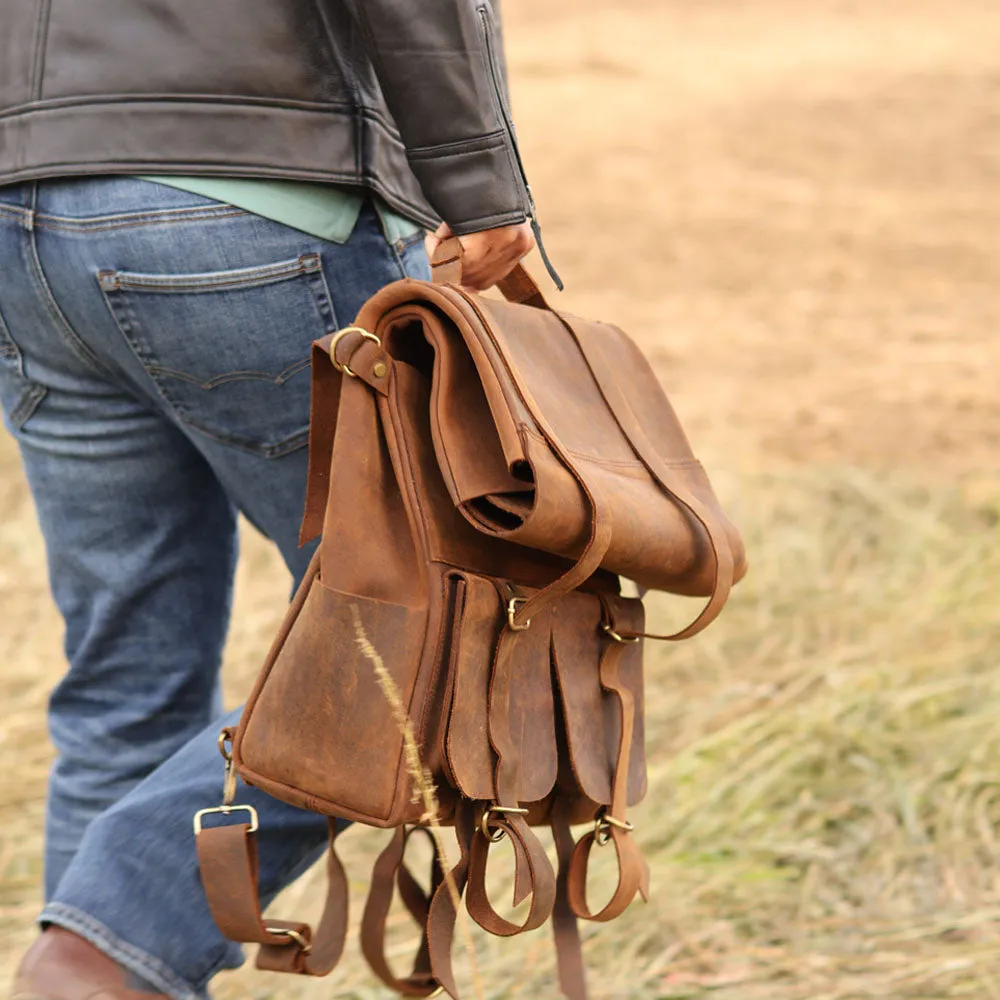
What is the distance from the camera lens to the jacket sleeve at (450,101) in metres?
1.33

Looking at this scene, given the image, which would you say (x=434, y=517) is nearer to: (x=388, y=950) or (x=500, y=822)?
(x=500, y=822)

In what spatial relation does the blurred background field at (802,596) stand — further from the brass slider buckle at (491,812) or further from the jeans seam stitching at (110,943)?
the brass slider buckle at (491,812)

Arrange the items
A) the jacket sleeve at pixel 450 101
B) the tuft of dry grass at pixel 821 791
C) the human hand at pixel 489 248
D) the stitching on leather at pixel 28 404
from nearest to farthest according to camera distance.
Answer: the jacket sleeve at pixel 450 101
the human hand at pixel 489 248
the stitching on leather at pixel 28 404
the tuft of dry grass at pixel 821 791

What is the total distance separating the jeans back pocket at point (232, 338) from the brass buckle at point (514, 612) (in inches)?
11.4

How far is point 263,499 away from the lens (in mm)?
1534

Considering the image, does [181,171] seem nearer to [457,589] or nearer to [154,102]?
[154,102]

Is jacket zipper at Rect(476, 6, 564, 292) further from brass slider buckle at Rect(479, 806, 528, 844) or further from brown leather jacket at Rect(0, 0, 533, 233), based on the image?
brass slider buckle at Rect(479, 806, 528, 844)

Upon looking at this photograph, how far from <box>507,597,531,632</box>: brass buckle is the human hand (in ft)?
1.14

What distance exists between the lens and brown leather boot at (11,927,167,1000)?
1478 mm

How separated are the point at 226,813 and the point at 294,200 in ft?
2.11

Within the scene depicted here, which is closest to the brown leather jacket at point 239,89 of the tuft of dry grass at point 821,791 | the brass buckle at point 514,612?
the brass buckle at point 514,612

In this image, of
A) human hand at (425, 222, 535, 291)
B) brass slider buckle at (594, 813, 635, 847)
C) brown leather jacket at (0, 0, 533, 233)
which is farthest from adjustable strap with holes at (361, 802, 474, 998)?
brown leather jacket at (0, 0, 533, 233)

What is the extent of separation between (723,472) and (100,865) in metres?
3.15

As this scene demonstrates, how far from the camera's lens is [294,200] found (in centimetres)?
140
